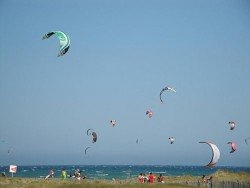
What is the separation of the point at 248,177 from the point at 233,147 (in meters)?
12.3

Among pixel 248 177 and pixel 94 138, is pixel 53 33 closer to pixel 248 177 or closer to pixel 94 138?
pixel 94 138

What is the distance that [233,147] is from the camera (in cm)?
4850

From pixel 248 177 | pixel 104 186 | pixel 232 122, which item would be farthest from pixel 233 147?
pixel 104 186

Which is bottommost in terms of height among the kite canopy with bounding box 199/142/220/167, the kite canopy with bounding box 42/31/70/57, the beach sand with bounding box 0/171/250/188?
the beach sand with bounding box 0/171/250/188

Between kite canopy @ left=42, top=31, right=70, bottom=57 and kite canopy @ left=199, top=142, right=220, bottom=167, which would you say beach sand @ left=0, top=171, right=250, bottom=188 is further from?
kite canopy @ left=42, top=31, right=70, bottom=57

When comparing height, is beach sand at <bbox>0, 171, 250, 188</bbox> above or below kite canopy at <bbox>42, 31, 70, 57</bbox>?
below

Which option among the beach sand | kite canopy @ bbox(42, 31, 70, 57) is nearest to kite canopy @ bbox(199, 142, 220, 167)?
the beach sand

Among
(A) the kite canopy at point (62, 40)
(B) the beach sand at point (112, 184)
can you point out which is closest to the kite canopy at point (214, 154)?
(B) the beach sand at point (112, 184)

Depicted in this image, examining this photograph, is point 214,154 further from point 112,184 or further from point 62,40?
point 62,40

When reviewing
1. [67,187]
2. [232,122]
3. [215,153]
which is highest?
[232,122]

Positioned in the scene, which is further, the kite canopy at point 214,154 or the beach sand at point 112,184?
the kite canopy at point 214,154

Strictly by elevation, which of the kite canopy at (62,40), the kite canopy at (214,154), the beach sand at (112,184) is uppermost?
the kite canopy at (62,40)

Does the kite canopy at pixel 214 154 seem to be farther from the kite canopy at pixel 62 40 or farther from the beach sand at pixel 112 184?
the kite canopy at pixel 62 40

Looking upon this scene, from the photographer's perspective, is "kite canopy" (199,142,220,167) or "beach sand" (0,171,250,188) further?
"kite canopy" (199,142,220,167)
